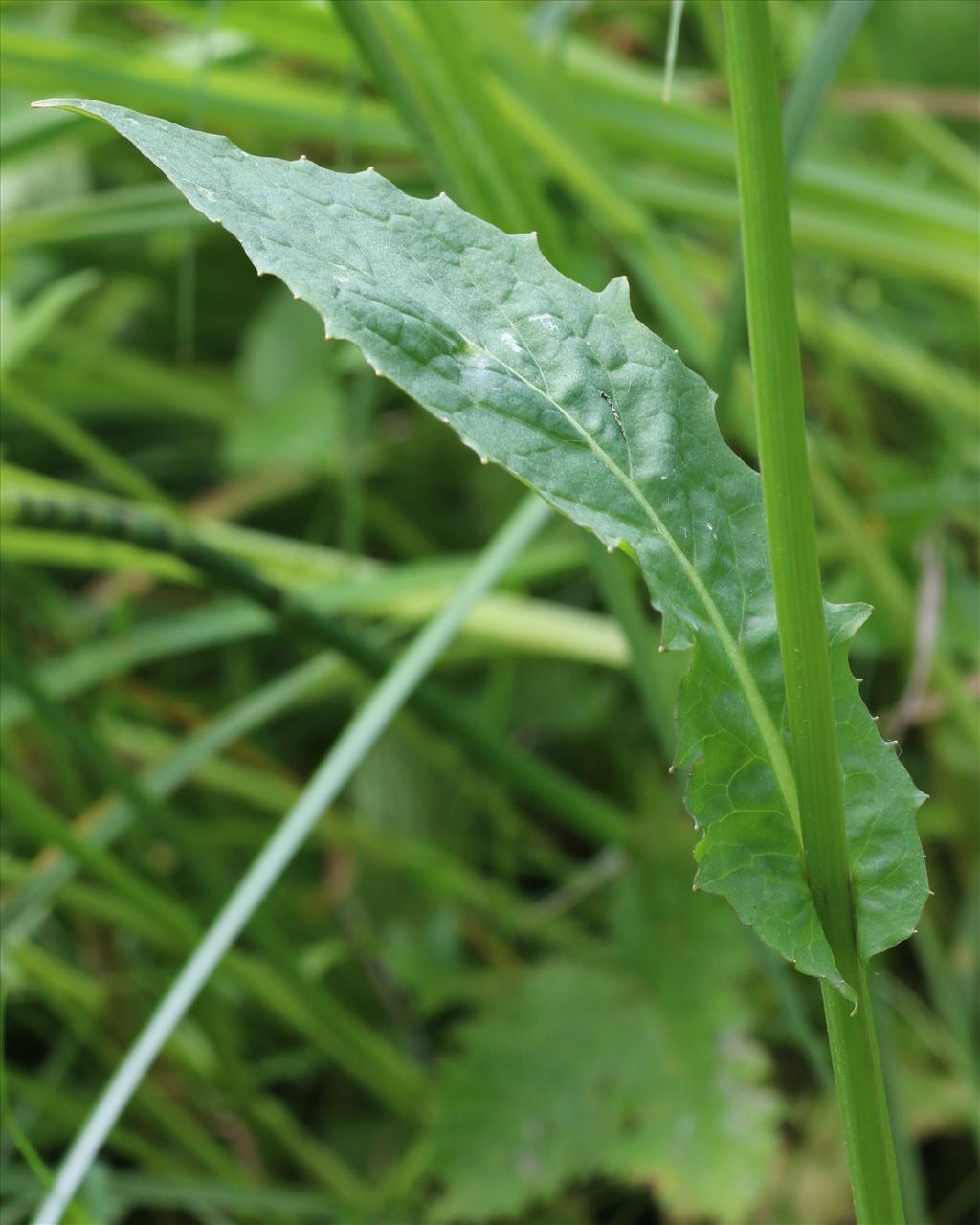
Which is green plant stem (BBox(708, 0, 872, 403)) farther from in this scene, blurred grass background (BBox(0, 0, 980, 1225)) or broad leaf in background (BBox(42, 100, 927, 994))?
broad leaf in background (BBox(42, 100, 927, 994))

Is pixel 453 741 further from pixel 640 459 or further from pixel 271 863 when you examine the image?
pixel 640 459

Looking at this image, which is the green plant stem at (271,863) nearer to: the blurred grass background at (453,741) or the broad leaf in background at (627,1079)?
the blurred grass background at (453,741)

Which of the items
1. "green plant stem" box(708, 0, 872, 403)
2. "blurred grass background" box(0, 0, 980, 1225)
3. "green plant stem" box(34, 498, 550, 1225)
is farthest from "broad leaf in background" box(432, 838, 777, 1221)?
"green plant stem" box(708, 0, 872, 403)

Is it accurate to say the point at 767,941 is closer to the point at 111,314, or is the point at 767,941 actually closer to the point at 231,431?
the point at 231,431

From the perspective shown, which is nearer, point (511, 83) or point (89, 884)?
point (511, 83)

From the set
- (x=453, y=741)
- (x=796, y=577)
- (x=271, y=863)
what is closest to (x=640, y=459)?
(x=796, y=577)

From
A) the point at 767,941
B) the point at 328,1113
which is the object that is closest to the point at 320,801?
the point at 767,941
